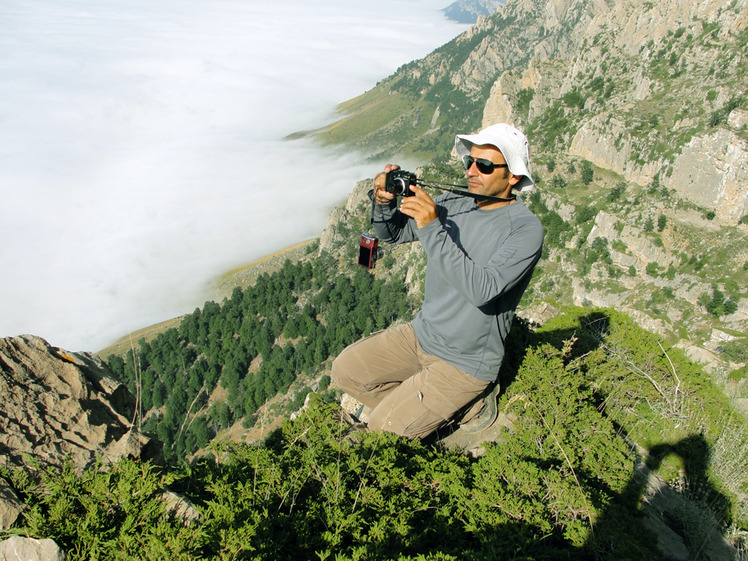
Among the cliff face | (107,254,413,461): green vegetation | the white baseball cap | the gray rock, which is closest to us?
the gray rock

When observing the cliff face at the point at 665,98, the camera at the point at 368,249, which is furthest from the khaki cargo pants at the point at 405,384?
the cliff face at the point at 665,98

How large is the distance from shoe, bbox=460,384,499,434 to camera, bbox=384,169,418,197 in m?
2.60

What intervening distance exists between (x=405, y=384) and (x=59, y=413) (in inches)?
135

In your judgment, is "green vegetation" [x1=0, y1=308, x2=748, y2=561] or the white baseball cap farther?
the white baseball cap

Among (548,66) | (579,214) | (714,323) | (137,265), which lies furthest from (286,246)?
(714,323)

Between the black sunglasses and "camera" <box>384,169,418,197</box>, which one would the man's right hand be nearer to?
"camera" <box>384,169,418,197</box>

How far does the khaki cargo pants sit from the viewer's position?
4.75 meters

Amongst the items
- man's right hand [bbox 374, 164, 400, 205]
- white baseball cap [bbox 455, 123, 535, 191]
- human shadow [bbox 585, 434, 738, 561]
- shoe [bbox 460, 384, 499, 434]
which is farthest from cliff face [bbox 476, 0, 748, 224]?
man's right hand [bbox 374, 164, 400, 205]

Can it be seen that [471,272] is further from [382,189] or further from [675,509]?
[675,509]

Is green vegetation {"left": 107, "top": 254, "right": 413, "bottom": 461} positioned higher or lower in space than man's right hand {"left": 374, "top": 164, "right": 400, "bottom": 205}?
lower

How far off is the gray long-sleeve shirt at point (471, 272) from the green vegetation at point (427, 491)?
1.08 metres

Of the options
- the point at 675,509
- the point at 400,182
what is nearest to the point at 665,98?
the point at 675,509

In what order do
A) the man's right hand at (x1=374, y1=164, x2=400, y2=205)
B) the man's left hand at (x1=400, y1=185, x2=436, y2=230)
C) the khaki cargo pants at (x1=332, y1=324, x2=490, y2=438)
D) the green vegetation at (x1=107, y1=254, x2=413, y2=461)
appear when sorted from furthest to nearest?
the green vegetation at (x1=107, y1=254, x2=413, y2=461) → the khaki cargo pants at (x1=332, y1=324, x2=490, y2=438) → the man's right hand at (x1=374, y1=164, x2=400, y2=205) → the man's left hand at (x1=400, y1=185, x2=436, y2=230)

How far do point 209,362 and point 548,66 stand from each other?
93639 millimetres
